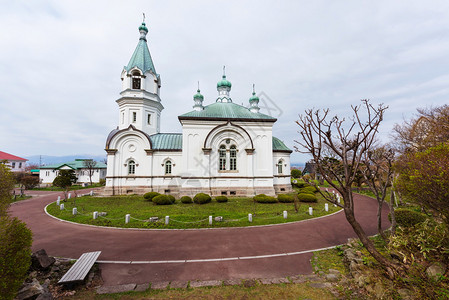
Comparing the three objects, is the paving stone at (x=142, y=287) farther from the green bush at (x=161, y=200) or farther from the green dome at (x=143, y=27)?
the green dome at (x=143, y=27)

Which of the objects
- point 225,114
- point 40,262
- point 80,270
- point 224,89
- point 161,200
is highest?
point 224,89

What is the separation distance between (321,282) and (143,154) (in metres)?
23.2

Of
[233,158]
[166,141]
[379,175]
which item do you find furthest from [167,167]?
[379,175]

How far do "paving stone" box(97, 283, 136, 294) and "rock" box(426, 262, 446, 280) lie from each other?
8757 millimetres

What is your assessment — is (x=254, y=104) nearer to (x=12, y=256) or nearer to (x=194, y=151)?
(x=194, y=151)

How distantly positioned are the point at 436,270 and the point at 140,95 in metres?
29.2

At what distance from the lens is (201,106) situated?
1038 inches

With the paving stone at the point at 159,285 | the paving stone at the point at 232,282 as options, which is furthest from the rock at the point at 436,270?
the paving stone at the point at 159,285

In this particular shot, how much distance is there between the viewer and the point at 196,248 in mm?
8984

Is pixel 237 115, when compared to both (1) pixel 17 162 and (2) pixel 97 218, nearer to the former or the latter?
(2) pixel 97 218

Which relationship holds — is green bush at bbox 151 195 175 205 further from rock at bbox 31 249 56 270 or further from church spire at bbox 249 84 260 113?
church spire at bbox 249 84 260 113

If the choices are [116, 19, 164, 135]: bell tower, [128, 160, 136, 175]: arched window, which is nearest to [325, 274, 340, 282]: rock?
[128, 160, 136, 175]: arched window

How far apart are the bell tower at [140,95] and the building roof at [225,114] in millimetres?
Result: 6524

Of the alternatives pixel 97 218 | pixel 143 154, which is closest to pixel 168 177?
pixel 143 154
